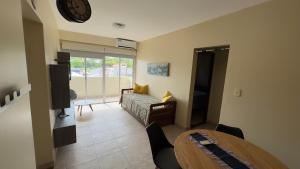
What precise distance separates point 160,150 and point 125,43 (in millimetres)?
4266

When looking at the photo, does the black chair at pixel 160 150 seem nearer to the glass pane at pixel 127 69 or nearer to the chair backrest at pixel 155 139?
the chair backrest at pixel 155 139

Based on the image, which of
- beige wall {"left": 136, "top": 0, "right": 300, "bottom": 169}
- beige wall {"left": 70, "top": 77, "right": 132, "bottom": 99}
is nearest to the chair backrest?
beige wall {"left": 136, "top": 0, "right": 300, "bottom": 169}

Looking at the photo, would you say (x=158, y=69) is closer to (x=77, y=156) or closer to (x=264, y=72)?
(x=264, y=72)

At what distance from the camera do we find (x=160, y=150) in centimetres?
178

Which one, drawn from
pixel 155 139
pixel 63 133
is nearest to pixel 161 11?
pixel 155 139

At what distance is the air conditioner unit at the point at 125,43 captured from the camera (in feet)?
16.4

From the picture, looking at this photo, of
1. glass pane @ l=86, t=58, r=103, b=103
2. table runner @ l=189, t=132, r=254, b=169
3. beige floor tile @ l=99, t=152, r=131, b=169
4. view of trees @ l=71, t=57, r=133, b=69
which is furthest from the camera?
glass pane @ l=86, t=58, r=103, b=103

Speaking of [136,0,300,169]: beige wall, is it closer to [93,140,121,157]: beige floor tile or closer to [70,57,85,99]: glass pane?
[93,140,121,157]: beige floor tile

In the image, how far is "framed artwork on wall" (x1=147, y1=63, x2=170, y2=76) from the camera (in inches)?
153

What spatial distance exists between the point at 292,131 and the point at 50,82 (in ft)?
11.5

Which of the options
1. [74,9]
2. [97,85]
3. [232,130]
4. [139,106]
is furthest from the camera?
[97,85]

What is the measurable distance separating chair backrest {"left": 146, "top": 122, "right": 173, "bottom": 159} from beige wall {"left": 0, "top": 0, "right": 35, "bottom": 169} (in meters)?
1.17

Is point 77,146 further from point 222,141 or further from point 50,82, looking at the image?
point 222,141

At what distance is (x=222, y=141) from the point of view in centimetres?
159
